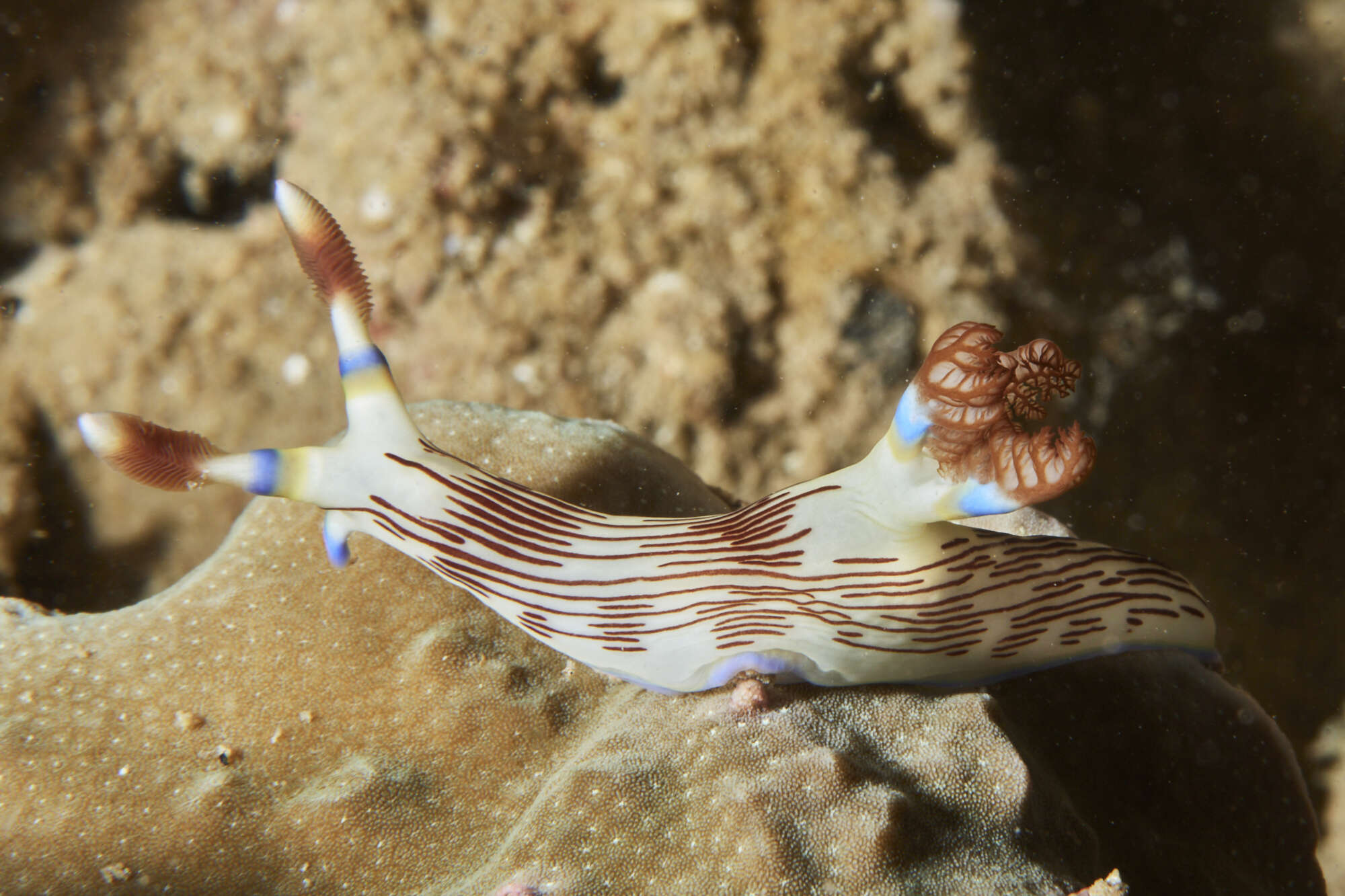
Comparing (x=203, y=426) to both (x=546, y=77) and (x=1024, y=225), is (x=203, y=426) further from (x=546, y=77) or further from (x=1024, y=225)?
(x=1024, y=225)

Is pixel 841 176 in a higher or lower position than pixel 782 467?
higher

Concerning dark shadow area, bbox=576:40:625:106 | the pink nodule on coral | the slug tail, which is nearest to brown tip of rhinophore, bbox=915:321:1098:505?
the pink nodule on coral

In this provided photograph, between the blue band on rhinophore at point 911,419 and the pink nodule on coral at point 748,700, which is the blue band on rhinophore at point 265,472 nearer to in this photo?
the pink nodule on coral at point 748,700

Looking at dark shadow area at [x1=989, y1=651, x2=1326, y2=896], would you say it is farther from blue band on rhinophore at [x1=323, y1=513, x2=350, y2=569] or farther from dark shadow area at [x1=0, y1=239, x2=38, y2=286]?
dark shadow area at [x1=0, y1=239, x2=38, y2=286]

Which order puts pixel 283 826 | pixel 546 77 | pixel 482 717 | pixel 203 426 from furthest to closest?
pixel 203 426 → pixel 546 77 → pixel 482 717 → pixel 283 826

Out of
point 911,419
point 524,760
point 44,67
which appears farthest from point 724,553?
point 44,67

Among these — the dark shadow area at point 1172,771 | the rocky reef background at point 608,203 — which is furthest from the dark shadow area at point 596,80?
the dark shadow area at point 1172,771

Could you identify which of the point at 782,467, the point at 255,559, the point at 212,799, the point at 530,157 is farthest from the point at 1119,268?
the point at 212,799
